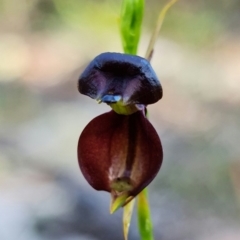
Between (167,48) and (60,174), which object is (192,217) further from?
(167,48)

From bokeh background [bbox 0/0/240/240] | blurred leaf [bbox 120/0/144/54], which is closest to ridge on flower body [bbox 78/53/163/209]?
blurred leaf [bbox 120/0/144/54]

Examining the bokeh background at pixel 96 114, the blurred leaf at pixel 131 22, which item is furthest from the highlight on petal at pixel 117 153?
the bokeh background at pixel 96 114

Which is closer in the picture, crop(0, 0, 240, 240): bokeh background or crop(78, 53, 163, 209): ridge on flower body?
crop(78, 53, 163, 209): ridge on flower body

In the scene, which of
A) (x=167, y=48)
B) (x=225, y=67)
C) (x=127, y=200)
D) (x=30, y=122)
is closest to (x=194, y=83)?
(x=225, y=67)

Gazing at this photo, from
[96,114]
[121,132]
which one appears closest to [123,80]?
[121,132]

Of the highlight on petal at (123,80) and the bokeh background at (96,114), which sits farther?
the bokeh background at (96,114)

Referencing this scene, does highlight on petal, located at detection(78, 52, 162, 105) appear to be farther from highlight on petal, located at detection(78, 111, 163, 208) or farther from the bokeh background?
the bokeh background

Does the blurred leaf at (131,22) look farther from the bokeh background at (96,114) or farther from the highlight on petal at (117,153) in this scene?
the bokeh background at (96,114)

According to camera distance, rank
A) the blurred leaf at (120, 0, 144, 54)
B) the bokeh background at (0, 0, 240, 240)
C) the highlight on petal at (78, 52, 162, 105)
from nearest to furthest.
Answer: the highlight on petal at (78, 52, 162, 105)
the blurred leaf at (120, 0, 144, 54)
the bokeh background at (0, 0, 240, 240)
